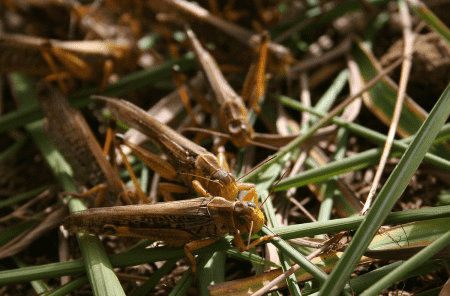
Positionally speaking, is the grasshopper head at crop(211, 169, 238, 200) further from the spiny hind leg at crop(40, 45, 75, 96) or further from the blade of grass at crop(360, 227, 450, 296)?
the spiny hind leg at crop(40, 45, 75, 96)

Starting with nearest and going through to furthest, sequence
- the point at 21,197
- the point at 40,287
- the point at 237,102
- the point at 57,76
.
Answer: the point at 40,287 < the point at 21,197 < the point at 237,102 < the point at 57,76

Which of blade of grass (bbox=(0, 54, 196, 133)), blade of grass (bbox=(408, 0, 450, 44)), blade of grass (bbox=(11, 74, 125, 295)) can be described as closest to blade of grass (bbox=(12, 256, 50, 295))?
blade of grass (bbox=(11, 74, 125, 295))

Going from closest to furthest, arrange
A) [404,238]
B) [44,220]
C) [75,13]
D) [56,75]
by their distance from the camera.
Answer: [404,238] → [44,220] → [56,75] → [75,13]

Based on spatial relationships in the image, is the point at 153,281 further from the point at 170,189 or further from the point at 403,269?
the point at 403,269

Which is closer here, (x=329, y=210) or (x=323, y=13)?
(x=329, y=210)

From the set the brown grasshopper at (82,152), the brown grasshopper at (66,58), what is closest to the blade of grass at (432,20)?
the brown grasshopper at (82,152)

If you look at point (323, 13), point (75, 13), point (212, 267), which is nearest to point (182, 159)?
point (212, 267)

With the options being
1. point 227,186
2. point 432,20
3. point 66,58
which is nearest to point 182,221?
point 227,186

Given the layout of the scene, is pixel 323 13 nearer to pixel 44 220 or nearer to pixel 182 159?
pixel 182 159
